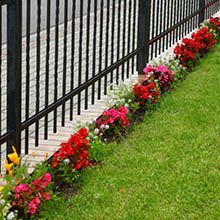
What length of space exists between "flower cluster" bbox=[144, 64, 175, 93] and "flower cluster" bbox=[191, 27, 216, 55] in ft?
5.91

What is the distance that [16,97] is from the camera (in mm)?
5113

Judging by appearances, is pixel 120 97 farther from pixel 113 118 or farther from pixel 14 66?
pixel 14 66

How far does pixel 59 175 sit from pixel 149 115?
2099 millimetres

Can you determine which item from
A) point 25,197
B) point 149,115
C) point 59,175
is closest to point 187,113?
point 149,115

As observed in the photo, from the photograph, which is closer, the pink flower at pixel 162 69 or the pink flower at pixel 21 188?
the pink flower at pixel 21 188

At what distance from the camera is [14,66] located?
502 centimetres

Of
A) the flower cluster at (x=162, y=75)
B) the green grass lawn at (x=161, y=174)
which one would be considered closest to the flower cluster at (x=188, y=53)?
the flower cluster at (x=162, y=75)

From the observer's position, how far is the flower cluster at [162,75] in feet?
26.0

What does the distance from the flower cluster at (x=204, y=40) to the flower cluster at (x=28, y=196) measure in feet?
17.7

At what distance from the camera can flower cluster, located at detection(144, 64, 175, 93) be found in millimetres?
7922

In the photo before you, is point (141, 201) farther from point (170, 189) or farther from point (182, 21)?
point (182, 21)

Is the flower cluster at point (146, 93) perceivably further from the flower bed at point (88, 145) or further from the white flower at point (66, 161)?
the white flower at point (66, 161)

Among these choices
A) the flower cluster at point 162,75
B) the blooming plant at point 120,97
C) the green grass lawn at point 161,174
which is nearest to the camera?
the green grass lawn at point 161,174

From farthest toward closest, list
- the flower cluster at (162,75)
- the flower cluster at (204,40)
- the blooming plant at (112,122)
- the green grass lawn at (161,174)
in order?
the flower cluster at (204,40), the flower cluster at (162,75), the blooming plant at (112,122), the green grass lawn at (161,174)
